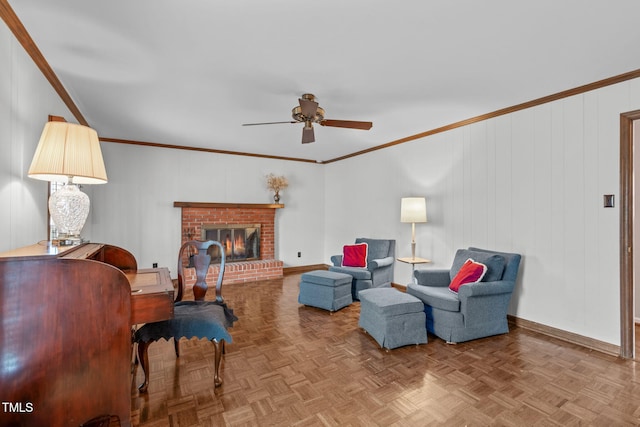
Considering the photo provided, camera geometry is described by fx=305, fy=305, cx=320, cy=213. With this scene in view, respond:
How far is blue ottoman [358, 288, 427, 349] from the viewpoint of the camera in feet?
8.81

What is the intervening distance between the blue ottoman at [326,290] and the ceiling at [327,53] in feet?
6.47

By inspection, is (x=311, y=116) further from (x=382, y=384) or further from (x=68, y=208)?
(x=382, y=384)

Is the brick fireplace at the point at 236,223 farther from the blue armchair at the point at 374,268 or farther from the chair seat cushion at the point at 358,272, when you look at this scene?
the chair seat cushion at the point at 358,272

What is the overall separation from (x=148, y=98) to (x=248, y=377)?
9.15 feet

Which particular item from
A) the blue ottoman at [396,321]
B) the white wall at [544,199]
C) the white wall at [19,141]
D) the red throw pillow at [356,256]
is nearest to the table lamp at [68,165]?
the white wall at [19,141]

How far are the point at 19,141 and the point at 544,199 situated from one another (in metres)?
4.36

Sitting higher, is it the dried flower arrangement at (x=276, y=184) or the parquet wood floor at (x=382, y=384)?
the dried flower arrangement at (x=276, y=184)

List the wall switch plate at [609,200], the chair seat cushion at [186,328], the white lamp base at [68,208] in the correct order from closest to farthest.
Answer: the white lamp base at [68,208] → the chair seat cushion at [186,328] → the wall switch plate at [609,200]

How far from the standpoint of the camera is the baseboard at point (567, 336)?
8.69 feet

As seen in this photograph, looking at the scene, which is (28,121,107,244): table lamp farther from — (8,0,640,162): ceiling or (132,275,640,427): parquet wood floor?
(132,275,640,427): parquet wood floor

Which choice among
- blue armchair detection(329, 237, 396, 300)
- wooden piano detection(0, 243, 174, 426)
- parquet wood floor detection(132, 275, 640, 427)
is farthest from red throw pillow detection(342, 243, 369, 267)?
wooden piano detection(0, 243, 174, 426)

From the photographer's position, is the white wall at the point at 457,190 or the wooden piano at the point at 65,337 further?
the white wall at the point at 457,190

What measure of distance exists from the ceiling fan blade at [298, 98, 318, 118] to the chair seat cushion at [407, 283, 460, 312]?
207 centimetres

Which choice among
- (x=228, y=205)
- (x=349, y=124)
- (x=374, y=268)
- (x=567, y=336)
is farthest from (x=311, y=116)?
(x=567, y=336)
